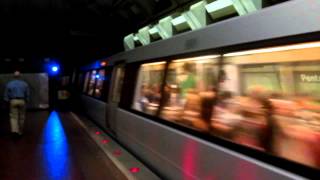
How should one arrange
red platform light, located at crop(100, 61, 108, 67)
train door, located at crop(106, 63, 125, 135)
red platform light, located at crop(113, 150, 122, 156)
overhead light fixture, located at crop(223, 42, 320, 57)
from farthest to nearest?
1. red platform light, located at crop(100, 61, 108, 67)
2. train door, located at crop(106, 63, 125, 135)
3. red platform light, located at crop(113, 150, 122, 156)
4. overhead light fixture, located at crop(223, 42, 320, 57)

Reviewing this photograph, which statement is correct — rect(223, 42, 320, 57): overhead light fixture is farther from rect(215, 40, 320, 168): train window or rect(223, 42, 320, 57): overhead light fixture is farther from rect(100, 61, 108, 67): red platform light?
rect(100, 61, 108, 67): red platform light

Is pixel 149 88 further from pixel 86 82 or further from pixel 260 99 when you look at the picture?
pixel 86 82

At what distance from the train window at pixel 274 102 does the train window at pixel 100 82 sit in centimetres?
976

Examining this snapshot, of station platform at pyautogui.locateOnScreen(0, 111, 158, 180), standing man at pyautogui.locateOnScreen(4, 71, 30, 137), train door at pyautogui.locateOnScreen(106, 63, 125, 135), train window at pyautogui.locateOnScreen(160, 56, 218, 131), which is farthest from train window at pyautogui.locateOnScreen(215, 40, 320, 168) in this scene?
standing man at pyautogui.locateOnScreen(4, 71, 30, 137)

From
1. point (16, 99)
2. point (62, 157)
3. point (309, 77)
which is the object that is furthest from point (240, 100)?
point (16, 99)

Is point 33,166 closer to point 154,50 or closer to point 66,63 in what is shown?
point 154,50

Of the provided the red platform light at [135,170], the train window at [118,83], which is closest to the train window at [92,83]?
the train window at [118,83]

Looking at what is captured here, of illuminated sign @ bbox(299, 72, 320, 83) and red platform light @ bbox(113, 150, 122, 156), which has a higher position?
illuminated sign @ bbox(299, 72, 320, 83)

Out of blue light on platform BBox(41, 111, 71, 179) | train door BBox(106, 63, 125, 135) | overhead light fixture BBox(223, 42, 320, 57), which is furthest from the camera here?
train door BBox(106, 63, 125, 135)

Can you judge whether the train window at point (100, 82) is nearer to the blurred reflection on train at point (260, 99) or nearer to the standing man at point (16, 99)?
the standing man at point (16, 99)

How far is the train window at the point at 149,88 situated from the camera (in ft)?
25.8

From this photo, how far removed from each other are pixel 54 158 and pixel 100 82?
6.42 m

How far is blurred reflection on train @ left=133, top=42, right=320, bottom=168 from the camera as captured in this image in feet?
11.8

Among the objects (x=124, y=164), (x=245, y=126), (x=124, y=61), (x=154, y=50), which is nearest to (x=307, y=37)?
(x=245, y=126)
